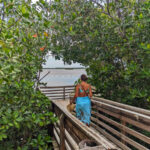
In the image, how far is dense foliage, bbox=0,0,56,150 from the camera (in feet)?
9.01

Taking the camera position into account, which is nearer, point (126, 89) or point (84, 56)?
point (126, 89)

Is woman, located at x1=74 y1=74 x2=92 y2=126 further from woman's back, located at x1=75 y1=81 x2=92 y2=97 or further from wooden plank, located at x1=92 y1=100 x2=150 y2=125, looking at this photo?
wooden plank, located at x1=92 y1=100 x2=150 y2=125

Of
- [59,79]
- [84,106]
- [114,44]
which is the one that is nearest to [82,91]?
[84,106]

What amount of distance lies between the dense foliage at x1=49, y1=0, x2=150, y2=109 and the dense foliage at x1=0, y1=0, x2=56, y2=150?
0.58m

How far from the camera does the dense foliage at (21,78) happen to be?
2.75 meters

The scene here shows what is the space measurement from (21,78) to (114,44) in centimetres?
352

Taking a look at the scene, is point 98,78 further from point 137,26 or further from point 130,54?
point 137,26

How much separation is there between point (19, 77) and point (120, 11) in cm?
444

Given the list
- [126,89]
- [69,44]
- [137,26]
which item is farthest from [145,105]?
[69,44]

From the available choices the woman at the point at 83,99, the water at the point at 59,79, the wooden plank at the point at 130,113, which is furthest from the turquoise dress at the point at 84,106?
the water at the point at 59,79

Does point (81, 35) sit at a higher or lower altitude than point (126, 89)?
higher

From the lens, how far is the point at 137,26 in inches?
203

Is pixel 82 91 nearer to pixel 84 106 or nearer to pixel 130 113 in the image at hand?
pixel 84 106

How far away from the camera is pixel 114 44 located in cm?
611
